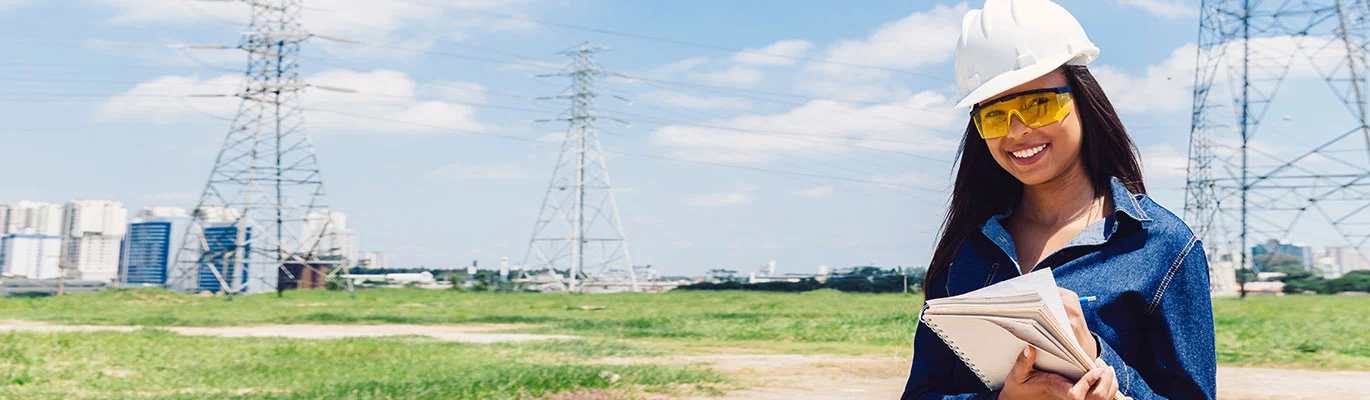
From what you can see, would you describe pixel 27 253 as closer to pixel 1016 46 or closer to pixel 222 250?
pixel 222 250

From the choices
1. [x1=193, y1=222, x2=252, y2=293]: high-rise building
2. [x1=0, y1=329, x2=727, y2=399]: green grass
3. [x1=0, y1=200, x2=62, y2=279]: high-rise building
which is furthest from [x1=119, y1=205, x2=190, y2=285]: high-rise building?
[x1=0, y1=329, x2=727, y2=399]: green grass

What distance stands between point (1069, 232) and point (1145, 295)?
0.61 ft

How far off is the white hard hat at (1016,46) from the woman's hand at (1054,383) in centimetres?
41

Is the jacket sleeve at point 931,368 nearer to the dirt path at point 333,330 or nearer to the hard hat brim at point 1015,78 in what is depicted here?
the hard hat brim at point 1015,78

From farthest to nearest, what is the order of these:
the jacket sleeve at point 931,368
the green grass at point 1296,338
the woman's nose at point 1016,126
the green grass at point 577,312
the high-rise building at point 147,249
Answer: the high-rise building at point 147,249 < the green grass at point 577,312 < the green grass at point 1296,338 < the jacket sleeve at point 931,368 < the woman's nose at point 1016,126

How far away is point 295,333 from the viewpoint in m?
18.6

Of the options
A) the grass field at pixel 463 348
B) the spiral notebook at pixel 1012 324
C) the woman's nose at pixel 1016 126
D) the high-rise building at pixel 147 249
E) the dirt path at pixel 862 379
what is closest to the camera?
the spiral notebook at pixel 1012 324

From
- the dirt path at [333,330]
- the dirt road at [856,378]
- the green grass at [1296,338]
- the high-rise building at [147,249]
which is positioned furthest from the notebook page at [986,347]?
the high-rise building at [147,249]

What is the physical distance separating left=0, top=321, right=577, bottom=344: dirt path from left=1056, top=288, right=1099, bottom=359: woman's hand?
51.4 feet

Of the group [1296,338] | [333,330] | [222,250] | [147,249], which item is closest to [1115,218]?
[1296,338]

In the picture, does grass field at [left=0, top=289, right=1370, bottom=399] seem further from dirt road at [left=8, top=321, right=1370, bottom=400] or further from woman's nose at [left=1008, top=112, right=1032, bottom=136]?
woman's nose at [left=1008, top=112, right=1032, bottom=136]

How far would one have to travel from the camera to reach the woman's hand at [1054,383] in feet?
4.39

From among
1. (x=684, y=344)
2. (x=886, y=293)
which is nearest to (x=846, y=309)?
(x=886, y=293)

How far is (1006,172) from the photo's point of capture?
1.78 meters
